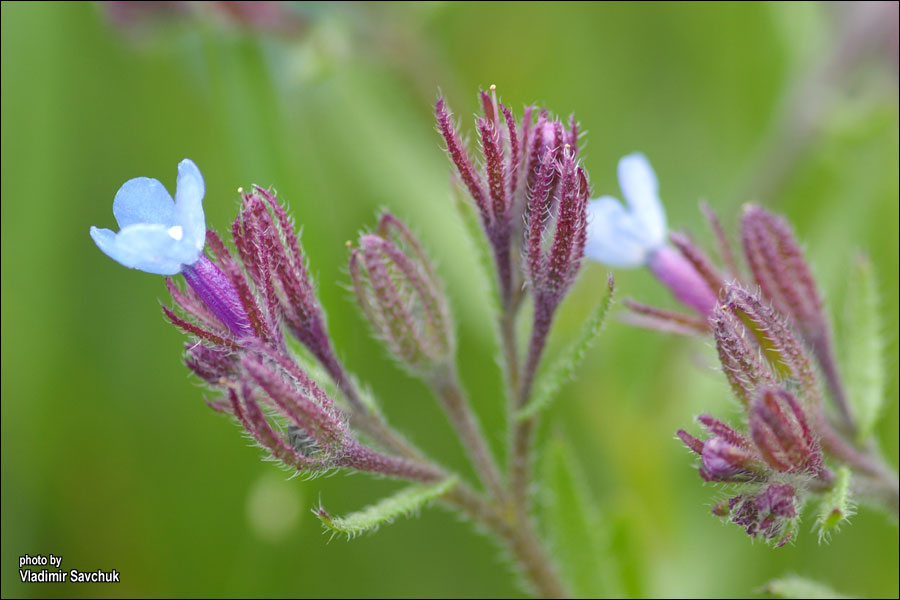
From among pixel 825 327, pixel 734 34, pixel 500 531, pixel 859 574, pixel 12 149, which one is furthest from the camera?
pixel 734 34

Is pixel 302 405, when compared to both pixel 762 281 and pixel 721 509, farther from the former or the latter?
pixel 762 281

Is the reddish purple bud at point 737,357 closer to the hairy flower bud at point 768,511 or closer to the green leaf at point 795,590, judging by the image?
the hairy flower bud at point 768,511

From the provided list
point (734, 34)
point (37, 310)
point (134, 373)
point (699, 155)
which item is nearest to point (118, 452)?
point (134, 373)

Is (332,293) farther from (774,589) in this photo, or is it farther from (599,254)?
(774,589)

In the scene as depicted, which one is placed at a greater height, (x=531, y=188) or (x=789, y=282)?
(x=531, y=188)

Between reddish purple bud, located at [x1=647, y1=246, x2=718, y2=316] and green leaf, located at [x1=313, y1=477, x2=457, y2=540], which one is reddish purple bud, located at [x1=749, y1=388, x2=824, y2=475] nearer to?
reddish purple bud, located at [x1=647, y1=246, x2=718, y2=316]

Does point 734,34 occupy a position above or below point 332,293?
above

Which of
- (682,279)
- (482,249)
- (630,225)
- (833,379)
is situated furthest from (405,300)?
(833,379)
